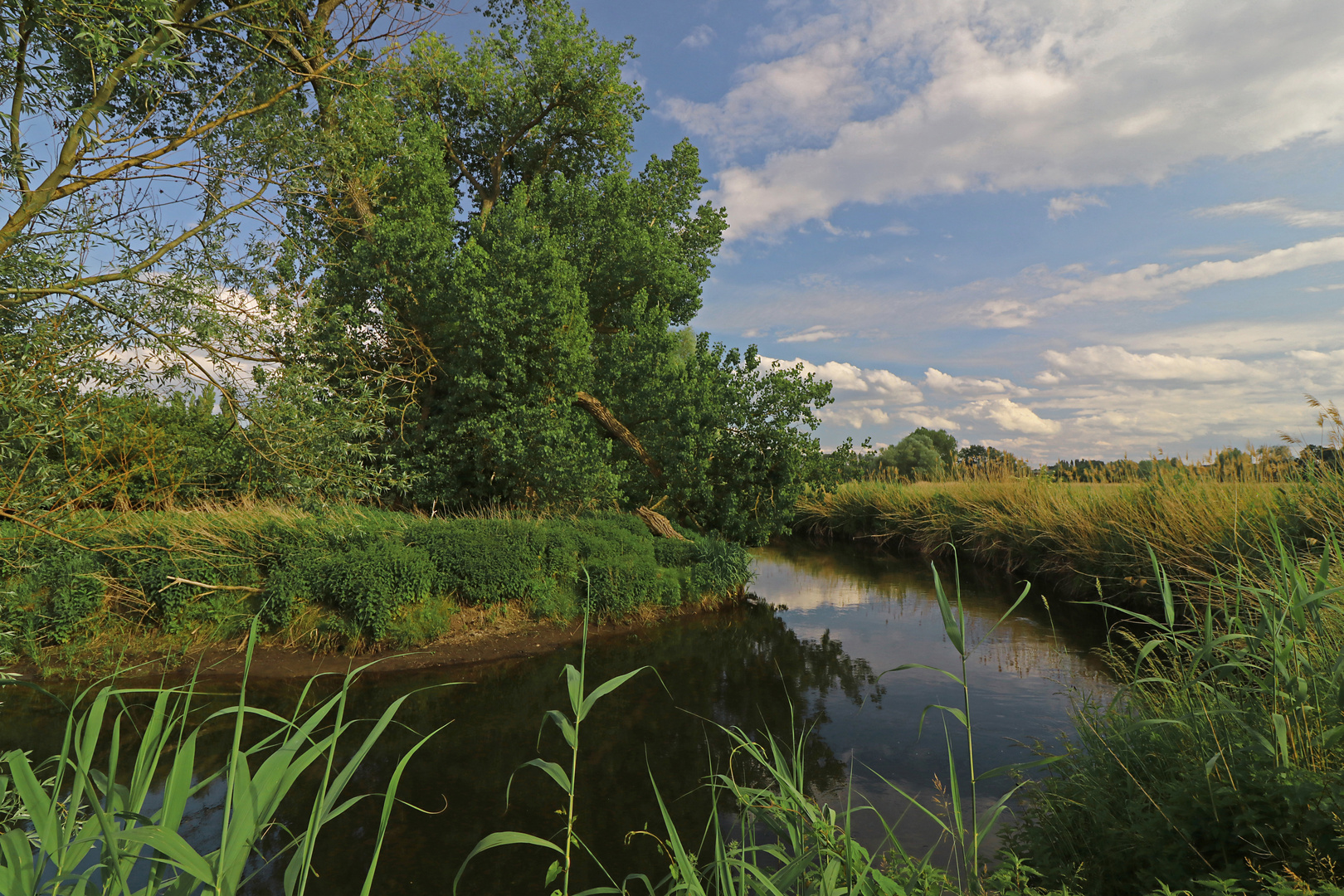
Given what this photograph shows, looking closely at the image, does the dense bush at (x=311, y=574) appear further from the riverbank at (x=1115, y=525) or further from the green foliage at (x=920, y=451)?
the green foliage at (x=920, y=451)

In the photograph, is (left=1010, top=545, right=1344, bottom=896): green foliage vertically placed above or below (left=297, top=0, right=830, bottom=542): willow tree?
below

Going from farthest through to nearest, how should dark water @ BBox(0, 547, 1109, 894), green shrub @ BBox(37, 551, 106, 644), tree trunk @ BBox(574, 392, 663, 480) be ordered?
tree trunk @ BBox(574, 392, 663, 480), green shrub @ BBox(37, 551, 106, 644), dark water @ BBox(0, 547, 1109, 894)

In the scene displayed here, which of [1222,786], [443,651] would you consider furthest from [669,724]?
[1222,786]

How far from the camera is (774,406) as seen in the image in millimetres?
13086

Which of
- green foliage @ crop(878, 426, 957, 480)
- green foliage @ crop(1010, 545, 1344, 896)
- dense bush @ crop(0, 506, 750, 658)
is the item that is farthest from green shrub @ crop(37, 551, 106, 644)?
green foliage @ crop(878, 426, 957, 480)

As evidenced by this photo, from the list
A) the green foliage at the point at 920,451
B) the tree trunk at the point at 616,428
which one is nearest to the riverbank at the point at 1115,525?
the tree trunk at the point at 616,428

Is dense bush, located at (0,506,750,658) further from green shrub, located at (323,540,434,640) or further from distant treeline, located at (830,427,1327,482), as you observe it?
distant treeline, located at (830,427,1327,482)

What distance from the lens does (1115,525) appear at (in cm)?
1058

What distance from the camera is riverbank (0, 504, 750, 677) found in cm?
825

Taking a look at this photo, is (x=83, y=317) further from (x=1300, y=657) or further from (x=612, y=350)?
(x=612, y=350)

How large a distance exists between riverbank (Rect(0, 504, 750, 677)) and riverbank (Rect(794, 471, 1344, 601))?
5.97 meters

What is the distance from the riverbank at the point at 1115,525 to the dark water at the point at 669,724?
1.31 meters

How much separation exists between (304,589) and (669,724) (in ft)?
18.4

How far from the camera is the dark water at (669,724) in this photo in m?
4.71
